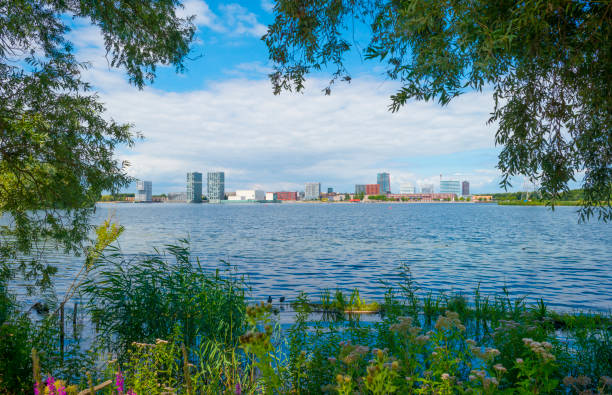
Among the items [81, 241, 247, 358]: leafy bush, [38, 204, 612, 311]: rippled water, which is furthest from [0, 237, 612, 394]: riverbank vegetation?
[38, 204, 612, 311]: rippled water

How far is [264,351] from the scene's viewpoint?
3.15 meters

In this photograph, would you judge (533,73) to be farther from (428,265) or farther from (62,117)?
(428,265)

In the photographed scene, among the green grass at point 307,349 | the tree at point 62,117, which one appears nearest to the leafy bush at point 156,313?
the green grass at point 307,349

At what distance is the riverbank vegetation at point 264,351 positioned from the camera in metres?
3.98

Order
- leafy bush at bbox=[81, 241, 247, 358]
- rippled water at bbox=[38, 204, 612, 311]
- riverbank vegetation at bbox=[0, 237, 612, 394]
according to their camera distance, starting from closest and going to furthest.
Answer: riverbank vegetation at bbox=[0, 237, 612, 394] → leafy bush at bbox=[81, 241, 247, 358] → rippled water at bbox=[38, 204, 612, 311]

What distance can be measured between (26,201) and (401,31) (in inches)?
415

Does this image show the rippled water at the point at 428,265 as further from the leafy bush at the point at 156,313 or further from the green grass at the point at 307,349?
the green grass at the point at 307,349

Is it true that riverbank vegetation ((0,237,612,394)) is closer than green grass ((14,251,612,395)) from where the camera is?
Yes

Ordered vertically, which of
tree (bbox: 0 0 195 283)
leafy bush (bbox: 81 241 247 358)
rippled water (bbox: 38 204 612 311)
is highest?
tree (bbox: 0 0 195 283)

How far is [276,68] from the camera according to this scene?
7.55 m

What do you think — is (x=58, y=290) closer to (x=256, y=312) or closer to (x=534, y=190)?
(x=256, y=312)

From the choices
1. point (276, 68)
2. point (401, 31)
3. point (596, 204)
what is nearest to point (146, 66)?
point (276, 68)

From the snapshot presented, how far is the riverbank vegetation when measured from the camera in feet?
13.1

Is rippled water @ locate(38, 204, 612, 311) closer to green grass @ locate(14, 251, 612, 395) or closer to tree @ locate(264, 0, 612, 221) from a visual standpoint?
green grass @ locate(14, 251, 612, 395)
